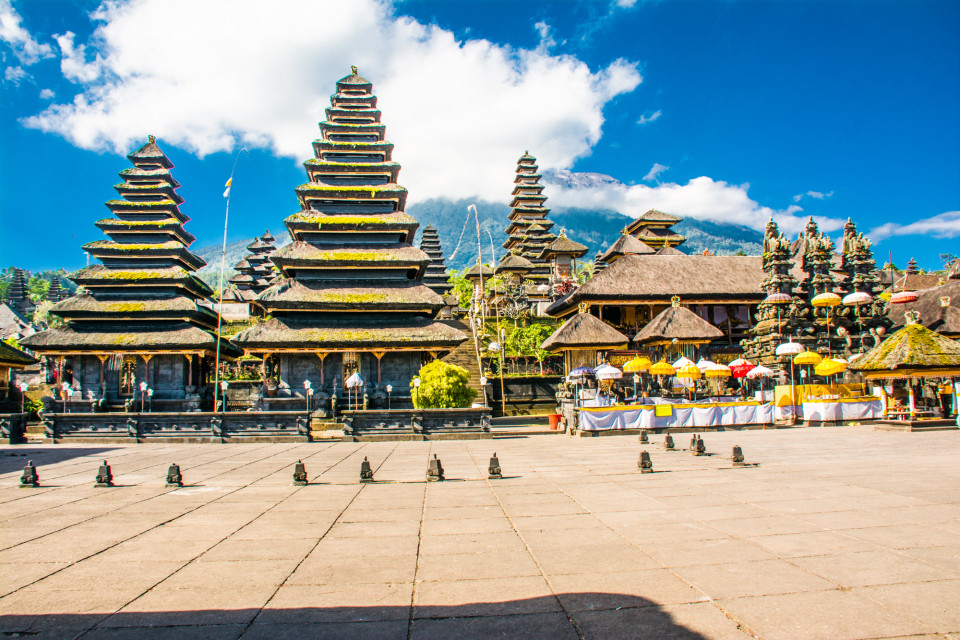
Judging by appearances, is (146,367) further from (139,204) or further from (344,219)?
(344,219)

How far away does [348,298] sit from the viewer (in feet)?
105

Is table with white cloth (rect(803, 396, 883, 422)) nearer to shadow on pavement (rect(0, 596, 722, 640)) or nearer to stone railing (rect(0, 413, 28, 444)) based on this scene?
shadow on pavement (rect(0, 596, 722, 640))

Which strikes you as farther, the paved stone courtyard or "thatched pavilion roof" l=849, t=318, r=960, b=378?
"thatched pavilion roof" l=849, t=318, r=960, b=378

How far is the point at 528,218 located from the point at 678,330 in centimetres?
4255

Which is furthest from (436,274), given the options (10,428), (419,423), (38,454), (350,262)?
(38,454)

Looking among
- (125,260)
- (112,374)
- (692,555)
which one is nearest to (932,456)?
(692,555)

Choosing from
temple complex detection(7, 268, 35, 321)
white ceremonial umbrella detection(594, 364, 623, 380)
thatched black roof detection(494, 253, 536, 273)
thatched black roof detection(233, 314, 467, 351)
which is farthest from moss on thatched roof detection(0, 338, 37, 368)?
temple complex detection(7, 268, 35, 321)

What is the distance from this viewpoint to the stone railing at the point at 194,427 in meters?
20.8

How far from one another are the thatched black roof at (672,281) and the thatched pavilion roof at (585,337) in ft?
14.3

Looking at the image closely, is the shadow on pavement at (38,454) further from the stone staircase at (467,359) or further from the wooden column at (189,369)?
the stone staircase at (467,359)

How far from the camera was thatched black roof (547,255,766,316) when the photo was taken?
35.1 meters

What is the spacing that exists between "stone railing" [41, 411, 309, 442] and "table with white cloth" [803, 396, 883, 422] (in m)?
20.9

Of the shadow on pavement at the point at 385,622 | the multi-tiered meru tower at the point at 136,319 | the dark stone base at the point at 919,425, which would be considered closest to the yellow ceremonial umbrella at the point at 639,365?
the dark stone base at the point at 919,425

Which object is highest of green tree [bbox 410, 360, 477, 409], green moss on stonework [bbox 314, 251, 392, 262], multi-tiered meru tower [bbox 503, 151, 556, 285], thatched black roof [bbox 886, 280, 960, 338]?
multi-tiered meru tower [bbox 503, 151, 556, 285]
